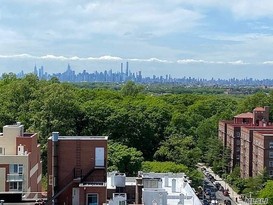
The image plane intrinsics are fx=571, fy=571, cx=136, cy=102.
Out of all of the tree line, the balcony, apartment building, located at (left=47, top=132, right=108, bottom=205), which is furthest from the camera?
the tree line

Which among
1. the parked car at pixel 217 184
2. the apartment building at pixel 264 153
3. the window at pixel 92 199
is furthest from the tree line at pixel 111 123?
the window at pixel 92 199

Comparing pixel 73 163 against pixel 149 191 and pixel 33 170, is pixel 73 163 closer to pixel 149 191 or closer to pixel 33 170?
pixel 149 191

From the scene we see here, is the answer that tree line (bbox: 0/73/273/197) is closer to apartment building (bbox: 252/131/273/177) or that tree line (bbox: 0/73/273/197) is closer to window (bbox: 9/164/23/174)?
apartment building (bbox: 252/131/273/177)

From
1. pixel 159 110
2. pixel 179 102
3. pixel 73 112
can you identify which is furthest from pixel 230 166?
pixel 179 102

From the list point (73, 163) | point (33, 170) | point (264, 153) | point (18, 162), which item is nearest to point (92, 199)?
point (73, 163)

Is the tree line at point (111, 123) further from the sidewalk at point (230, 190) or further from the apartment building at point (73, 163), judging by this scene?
the apartment building at point (73, 163)

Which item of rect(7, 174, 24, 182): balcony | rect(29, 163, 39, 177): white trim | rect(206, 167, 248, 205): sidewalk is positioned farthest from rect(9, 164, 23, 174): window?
rect(206, 167, 248, 205): sidewalk

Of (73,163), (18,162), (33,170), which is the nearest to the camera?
(73,163)
